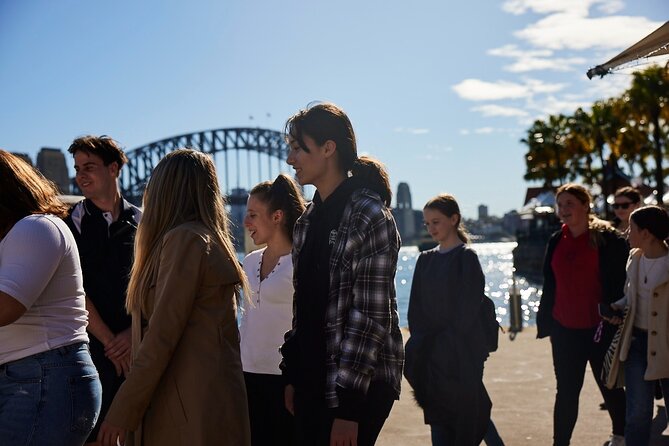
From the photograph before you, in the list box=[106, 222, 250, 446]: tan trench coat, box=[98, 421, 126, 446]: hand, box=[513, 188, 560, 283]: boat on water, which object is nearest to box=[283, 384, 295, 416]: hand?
box=[106, 222, 250, 446]: tan trench coat

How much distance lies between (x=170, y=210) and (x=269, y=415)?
62.4 inches

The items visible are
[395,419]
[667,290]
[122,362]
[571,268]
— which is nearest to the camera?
[122,362]

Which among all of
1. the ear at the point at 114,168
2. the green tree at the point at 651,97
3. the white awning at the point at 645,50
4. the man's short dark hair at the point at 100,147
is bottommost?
the ear at the point at 114,168

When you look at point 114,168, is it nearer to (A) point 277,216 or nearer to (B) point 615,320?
(A) point 277,216

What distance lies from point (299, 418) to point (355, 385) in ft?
1.40

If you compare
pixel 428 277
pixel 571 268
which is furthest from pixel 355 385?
pixel 571 268

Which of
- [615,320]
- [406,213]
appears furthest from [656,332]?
[406,213]

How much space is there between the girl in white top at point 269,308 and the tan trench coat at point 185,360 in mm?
1187

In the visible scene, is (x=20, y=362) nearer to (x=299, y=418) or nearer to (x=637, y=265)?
(x=299, y=418)

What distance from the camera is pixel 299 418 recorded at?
3.04 m

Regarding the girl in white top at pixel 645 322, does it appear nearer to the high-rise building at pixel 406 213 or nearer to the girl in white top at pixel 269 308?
the girl in white top at pixel 269 308

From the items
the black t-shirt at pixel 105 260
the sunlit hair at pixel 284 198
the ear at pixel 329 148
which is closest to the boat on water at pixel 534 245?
the sunlit hair at pixel 284 198

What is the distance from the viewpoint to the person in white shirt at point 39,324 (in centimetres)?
260

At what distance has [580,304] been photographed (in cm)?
544
